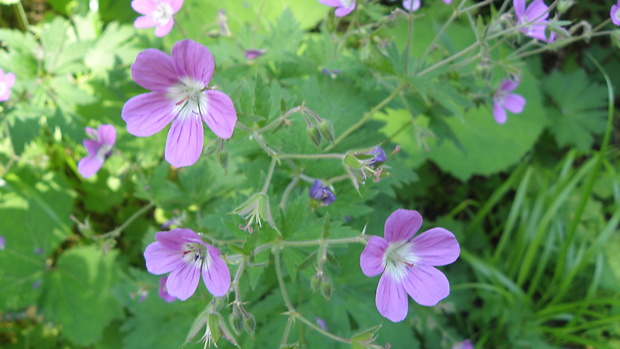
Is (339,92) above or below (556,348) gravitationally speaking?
above

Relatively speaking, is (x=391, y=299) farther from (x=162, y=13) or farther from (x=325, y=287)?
(x=162, y=13)

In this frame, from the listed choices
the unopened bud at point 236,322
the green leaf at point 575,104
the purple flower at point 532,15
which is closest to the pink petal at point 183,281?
the unopened bud at point 236,322

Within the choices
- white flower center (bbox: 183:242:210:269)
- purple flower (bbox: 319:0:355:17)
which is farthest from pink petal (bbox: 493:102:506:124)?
white flower center (bbox: 183:242:210:269)

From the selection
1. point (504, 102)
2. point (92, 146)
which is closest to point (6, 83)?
point (92, 146)

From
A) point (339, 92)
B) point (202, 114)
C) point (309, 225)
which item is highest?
point (202, 114)

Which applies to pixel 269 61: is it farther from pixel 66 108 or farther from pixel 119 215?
pixel 119 215

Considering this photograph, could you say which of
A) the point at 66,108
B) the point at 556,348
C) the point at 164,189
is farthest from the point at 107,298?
the point at 556,348
